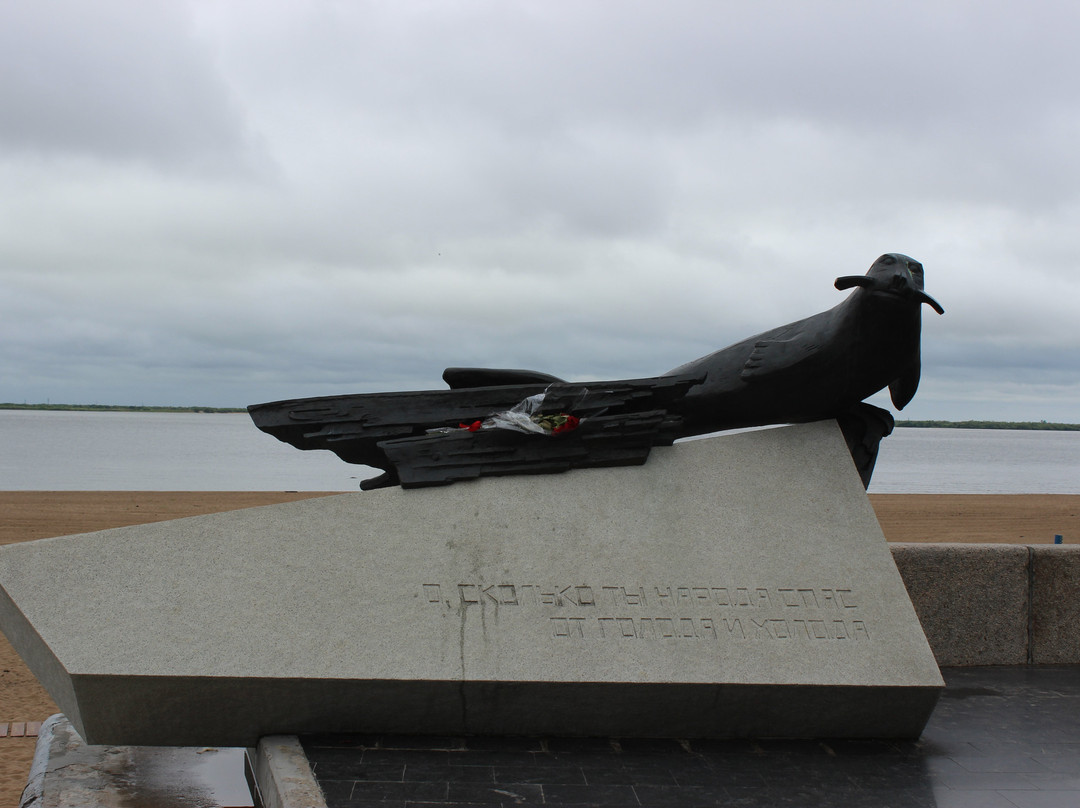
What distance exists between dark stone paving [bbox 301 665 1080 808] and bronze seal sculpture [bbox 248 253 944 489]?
1490 mm

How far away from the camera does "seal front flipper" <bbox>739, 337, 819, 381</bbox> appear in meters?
5.55

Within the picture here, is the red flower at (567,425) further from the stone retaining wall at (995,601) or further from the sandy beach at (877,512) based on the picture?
the sandy beach at (877,512)

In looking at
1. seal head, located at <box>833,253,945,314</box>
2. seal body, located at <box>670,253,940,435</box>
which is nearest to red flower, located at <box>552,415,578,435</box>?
seal body, located at <box>670,253,940,435</box>

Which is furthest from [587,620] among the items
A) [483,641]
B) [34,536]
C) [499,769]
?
[34,536]

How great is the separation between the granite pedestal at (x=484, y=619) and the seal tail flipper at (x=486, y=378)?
924 millimetres

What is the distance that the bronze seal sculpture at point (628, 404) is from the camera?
5195 millimetres

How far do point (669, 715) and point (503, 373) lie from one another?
2.35 metres

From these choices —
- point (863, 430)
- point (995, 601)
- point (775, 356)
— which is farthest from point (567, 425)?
point (995, 601)

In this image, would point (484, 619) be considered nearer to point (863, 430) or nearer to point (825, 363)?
point (825, 363)

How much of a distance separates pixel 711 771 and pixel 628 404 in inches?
84.6

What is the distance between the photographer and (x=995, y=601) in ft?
21.9

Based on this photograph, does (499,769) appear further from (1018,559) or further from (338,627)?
(1018,559)

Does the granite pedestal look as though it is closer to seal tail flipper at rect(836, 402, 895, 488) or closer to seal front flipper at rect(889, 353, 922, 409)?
seal tail flipper at rect(836, 402, 895, 488)

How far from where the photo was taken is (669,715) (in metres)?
4.73
